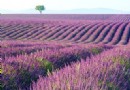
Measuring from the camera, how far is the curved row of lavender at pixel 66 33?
35000 millimetres

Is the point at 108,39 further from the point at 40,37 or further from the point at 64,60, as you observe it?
the point at 64,60

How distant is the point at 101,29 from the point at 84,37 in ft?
17.5

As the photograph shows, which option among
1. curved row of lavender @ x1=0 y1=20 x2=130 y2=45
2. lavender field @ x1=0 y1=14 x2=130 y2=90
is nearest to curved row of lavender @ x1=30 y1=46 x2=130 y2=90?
lavender field @ x1=0 y1=14 x2=130 y2=90

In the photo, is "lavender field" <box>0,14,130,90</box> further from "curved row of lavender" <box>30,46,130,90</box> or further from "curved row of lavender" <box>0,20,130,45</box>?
"curved row of lavender" <box>0,20,130,45</box>

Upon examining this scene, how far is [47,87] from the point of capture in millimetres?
3471

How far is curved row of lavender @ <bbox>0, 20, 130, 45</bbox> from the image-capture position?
35.0 metres

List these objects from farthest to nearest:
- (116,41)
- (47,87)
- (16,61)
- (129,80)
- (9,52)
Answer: (116,41) < (9,52) < (16,61) < (129,80) < (47,87)

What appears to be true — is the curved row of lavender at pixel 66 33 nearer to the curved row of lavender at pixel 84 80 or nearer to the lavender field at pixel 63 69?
the lavender field at pixel 63 69

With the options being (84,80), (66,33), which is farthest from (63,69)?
(66,33)

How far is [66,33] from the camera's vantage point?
3859 cm

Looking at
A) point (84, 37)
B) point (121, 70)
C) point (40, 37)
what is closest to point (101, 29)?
point (84, 37)

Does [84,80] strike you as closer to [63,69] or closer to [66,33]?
[63,69]

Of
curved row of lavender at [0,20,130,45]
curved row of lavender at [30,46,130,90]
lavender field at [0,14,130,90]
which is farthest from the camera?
curved row of lavender at [0,20,130,45]

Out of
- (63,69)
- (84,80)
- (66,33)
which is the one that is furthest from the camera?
(66,33)
